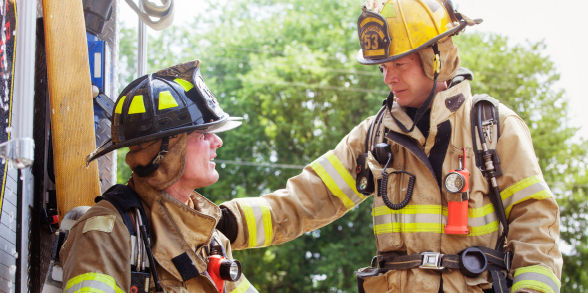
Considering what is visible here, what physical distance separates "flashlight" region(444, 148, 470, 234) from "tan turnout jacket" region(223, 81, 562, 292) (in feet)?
0.24

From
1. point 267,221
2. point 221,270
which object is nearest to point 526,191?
point 267,221

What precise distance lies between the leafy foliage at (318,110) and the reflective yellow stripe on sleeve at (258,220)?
17535 millimetres

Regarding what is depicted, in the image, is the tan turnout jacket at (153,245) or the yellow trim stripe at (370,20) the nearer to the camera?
the tan turnout jacket at (153,245)

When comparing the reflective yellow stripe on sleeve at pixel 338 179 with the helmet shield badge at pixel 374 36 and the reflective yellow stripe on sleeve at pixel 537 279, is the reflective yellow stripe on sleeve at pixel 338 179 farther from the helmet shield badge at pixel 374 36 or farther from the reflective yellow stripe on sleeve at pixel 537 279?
the reflective yellow stripe on sleeve at pixel 537 279

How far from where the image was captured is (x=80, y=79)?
380 cm

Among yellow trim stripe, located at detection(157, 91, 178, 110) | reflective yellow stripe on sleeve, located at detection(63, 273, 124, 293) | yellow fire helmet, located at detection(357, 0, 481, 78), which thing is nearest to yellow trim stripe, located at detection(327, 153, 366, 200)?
yellow fire helmet, located at detection(357, 0, 481, 78)

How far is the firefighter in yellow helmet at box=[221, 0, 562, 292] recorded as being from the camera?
12.0 feet

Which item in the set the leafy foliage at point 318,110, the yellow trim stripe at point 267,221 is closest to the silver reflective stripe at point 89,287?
the yellow trim stripe at point 267,221

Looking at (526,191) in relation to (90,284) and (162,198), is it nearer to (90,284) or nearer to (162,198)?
(162,198)

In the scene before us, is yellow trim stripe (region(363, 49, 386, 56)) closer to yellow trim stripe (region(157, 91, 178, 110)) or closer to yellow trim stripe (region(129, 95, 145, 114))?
yellow trim stripe (region(157, 91, 178, 110))

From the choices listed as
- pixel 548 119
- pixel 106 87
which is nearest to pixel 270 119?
pixel 548 119

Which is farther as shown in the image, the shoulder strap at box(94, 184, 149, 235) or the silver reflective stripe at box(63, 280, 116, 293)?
the shoulder strap at box(94, 184, 149, 235)

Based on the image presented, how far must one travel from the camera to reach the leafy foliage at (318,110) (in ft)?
75.6

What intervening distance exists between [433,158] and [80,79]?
5.99 ft
